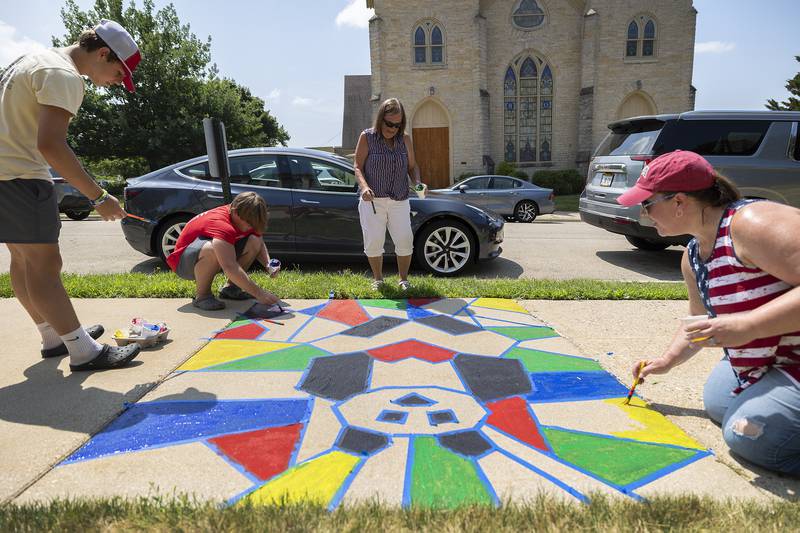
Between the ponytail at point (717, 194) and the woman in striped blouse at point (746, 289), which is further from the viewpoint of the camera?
the ponytail at point (717, 194)

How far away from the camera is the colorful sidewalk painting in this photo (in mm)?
1906

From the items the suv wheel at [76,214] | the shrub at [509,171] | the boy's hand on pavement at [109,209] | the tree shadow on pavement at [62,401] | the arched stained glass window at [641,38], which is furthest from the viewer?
the shrub at [509,171]

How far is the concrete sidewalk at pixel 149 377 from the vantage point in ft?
6.56

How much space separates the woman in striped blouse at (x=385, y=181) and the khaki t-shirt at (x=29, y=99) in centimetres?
264

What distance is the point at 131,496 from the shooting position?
1822 millimetres

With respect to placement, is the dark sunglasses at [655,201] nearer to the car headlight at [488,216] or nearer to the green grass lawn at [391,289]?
the green grass lawn at [391,289]

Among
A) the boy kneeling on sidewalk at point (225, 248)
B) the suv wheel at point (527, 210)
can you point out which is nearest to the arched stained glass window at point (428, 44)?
the suv wheel at point (527, 210)

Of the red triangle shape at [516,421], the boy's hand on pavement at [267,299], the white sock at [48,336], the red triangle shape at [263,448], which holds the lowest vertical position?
the red triangle shape at [516,421]

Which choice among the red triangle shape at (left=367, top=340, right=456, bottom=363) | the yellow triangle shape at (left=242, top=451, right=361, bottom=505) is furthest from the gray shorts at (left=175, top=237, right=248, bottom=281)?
the yellow triangle shape at (left=242, top=451, right=361, bottom=505)

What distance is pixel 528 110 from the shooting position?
2455cm

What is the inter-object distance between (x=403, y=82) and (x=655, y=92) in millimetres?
11897

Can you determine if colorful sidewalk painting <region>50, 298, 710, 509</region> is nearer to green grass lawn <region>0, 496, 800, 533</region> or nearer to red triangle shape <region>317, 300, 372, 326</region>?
green grass lawn <region>0, 496, 800, 533</region>

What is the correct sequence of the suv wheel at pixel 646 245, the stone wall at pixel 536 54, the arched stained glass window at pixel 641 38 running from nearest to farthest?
the suv wheel at pixel 646 245
the stone wall at pixel 536 54
the arched stained glass window at pixel 641 38

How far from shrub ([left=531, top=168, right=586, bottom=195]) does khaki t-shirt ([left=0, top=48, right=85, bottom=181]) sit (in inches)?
885
